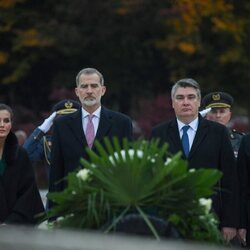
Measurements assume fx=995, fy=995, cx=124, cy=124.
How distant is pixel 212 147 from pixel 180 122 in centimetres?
34

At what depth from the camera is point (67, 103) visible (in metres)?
9.73

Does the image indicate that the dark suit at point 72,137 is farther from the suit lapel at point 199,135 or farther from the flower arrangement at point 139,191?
the flower arrangement at point 139,191

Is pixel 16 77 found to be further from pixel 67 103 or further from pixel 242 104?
pixel 67 103

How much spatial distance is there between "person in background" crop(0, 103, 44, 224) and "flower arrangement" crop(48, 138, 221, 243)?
80.5 inches

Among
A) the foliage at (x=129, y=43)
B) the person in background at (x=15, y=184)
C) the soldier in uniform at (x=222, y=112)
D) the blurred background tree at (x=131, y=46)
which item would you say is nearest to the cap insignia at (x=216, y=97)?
the soldier in uniform at (x=222, y=112)

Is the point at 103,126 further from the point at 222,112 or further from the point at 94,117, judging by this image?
the point at 222,112

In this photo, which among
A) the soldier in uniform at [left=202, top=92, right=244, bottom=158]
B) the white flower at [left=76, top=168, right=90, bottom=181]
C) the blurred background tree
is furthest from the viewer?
the blurred background tree

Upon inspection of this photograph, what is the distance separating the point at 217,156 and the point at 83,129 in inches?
43.9

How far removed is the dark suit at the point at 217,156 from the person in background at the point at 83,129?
0.41 metres

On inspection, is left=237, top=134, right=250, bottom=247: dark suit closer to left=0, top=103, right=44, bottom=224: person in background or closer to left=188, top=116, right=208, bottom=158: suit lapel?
left=188, top=116, right=208, bottom=158: suit lapel

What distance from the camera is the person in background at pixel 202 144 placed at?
768 cm

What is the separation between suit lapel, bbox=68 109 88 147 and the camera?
795 centimetres

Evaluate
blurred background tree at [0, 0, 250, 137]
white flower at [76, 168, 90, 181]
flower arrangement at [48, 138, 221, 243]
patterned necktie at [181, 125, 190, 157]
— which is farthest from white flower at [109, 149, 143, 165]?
blurred background tree at [0, 0, 250, 137]

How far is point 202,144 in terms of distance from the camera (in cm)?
774
